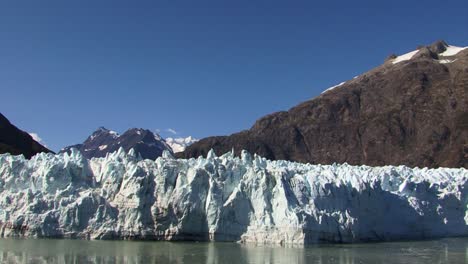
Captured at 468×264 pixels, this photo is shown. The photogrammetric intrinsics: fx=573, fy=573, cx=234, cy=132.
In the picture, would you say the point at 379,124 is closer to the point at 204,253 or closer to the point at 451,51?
the point at 451,51

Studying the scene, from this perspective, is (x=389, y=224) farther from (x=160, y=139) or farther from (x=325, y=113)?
(x=160, y=139)

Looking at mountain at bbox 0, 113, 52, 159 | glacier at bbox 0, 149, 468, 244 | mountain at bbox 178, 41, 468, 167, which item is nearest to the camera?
glacier at bbox 0, 149, 468, 244

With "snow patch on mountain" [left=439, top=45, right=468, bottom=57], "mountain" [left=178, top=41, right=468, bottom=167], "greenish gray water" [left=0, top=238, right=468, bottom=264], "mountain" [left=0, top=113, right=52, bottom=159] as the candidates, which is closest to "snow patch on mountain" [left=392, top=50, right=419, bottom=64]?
"snow patch on mountain" [left=439, top=45, right=468, bottom=57]

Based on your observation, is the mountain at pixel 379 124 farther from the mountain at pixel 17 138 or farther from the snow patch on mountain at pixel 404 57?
the mountain at pixel 17 138

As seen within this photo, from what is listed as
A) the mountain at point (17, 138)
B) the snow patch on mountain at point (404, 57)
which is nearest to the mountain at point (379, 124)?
the snow patch on mountain at point (404, 57)

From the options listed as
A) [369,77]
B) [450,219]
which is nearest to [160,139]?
[369,77]

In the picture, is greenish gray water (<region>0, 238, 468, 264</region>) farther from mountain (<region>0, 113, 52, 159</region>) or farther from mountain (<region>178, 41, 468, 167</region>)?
mountain (<region>178, 41, 468, 167</region>)
